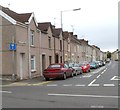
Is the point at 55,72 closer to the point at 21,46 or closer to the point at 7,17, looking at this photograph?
the point at 21,46

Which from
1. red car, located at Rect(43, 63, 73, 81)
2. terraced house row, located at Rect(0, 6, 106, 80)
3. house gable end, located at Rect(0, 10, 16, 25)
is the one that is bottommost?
red car, located at Rect(43, 63, 73, 81)

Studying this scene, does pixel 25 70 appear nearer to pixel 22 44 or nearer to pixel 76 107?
pixel 22 44

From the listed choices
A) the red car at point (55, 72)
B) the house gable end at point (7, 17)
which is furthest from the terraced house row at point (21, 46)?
the red car at point (55, 72)

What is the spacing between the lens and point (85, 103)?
12.0 metres

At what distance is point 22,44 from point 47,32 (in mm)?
9982

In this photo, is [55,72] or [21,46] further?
[21,46]

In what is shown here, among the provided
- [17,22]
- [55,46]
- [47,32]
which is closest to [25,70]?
[17,22]

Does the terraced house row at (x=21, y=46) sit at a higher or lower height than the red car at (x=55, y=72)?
higher

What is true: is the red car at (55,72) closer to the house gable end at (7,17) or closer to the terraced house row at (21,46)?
the terraced house row at (21,46)

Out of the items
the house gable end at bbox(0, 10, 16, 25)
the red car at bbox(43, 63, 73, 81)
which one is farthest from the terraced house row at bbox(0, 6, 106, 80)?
the red car at bbox(43, 63, 73, 81)

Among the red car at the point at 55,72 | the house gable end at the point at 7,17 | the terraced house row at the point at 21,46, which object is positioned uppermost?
the house gable end at the point at 7,17

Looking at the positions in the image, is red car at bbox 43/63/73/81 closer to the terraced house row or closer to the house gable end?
the terraced house row

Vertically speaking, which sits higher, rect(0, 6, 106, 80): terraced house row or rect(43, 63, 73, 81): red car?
rect(0, 6, 106, 80): terraced house row

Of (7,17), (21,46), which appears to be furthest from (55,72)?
(7,17)
